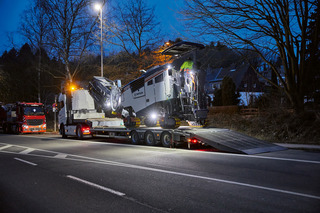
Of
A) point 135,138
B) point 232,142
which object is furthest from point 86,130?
point 232,142

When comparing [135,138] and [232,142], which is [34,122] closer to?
[135,138]

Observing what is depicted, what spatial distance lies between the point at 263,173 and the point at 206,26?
34.3 feet

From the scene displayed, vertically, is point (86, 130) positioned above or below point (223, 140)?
above

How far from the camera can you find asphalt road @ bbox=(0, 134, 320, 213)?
16.1ft

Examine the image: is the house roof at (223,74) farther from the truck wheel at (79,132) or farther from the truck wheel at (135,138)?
the truck wheel at (135,138)

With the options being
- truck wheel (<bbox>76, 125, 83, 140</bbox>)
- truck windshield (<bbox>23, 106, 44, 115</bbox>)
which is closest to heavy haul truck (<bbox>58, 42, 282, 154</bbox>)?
truck wheel (<bbox>76, 125, 83, 140</bbox>)

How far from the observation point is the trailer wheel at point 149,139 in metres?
13.3

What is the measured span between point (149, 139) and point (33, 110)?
18.8 meters

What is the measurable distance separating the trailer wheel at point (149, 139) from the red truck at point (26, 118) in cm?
1798

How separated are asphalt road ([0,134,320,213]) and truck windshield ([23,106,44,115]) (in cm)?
1940

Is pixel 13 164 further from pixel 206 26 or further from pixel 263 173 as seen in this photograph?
pixel 206 26

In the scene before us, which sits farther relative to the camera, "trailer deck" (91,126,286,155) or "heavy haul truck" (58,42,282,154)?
"heavy haul truck" (58,42,282,154)

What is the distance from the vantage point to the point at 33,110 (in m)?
27.8

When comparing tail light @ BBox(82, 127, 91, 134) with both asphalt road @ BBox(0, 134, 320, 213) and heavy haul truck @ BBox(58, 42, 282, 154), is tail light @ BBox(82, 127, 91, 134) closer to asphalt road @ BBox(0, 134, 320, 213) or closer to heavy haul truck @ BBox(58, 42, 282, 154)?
heavy haul truck @ BBox(58, 42, 282, 154)
